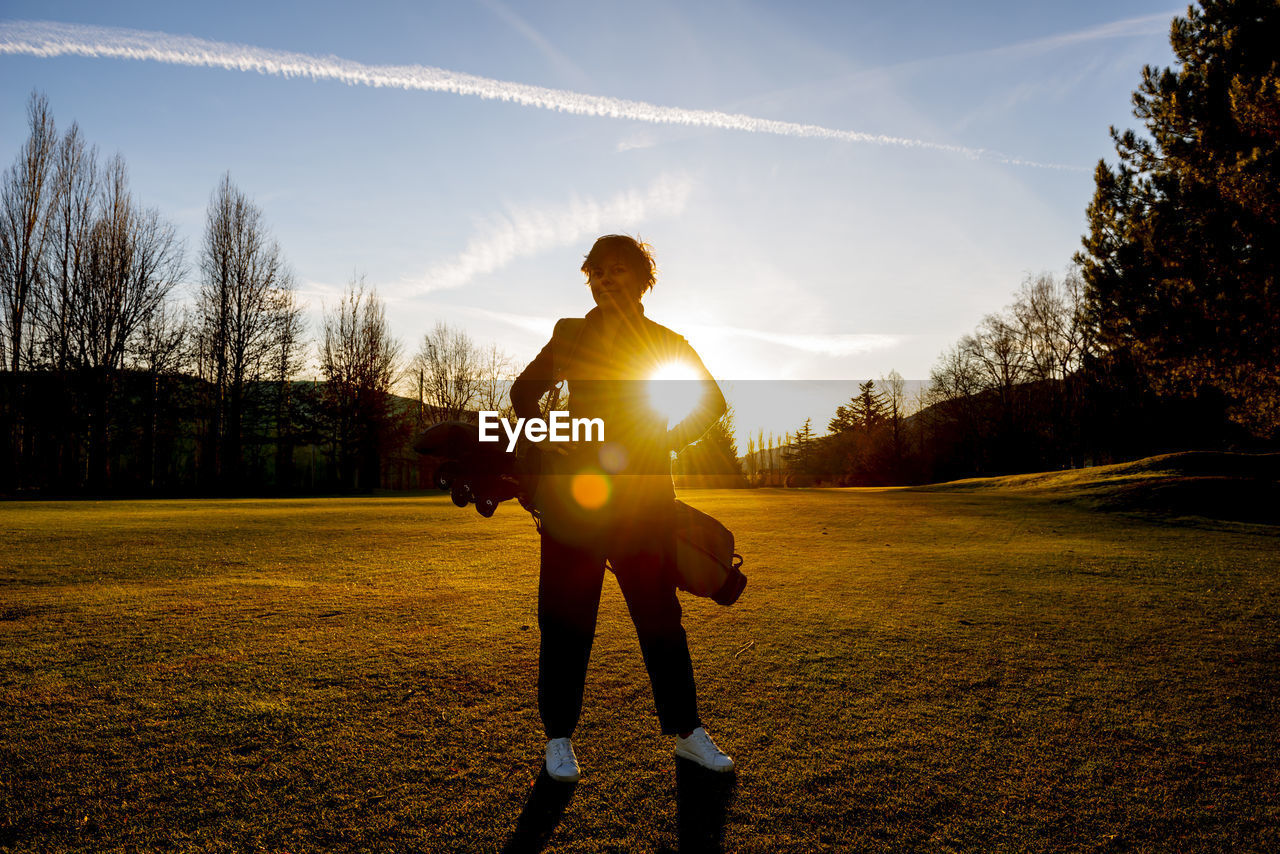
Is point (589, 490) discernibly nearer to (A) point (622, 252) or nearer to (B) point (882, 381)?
(A) point (622, 252)

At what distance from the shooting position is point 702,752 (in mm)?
2631

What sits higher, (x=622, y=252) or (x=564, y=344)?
(x=622, y=252)

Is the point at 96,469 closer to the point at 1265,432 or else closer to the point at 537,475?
the point at 537,475

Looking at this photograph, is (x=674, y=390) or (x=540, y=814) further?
(x=674, y=390)

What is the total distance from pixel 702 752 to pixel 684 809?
34 centimetres

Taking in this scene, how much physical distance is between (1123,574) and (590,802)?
7.85 metres

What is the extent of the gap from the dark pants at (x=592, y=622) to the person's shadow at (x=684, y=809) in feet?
0.74

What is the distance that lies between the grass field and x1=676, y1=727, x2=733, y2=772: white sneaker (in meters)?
0.09

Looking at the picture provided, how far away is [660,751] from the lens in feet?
9.18

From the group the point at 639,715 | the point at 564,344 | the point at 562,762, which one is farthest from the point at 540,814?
the point at 564,344

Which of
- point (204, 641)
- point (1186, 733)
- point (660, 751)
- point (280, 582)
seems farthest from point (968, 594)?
point (280, 582)

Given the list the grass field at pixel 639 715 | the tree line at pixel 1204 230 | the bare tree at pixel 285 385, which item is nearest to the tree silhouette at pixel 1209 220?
the tree line at pixel 1204 230

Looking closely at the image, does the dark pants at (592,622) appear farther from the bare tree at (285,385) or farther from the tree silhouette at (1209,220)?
the bare tree at (285,385)

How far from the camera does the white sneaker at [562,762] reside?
2.51 m
